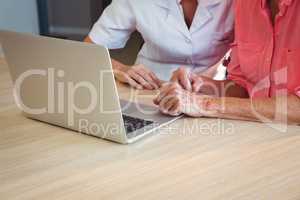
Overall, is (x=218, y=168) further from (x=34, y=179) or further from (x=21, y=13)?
(x=21, y=13)

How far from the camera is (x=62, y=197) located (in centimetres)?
78

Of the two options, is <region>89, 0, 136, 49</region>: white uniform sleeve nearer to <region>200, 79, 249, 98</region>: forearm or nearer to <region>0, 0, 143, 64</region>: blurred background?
<region>200, 79, 249, 98</region>: forearm

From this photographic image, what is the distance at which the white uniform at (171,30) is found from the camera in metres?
1.62

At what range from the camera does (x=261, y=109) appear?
1.14 meters

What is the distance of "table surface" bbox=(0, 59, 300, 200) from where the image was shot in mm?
801

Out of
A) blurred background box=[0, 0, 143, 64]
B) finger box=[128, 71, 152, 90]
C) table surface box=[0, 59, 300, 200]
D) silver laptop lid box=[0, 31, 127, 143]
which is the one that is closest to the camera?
table surface box=[0, 59, 300, 200]

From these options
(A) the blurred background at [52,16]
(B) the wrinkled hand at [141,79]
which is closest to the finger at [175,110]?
(B) the wrinkled hand at [141,79]

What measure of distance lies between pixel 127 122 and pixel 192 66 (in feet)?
2.23

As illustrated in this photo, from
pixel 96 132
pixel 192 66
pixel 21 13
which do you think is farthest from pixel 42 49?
pixel 21 13

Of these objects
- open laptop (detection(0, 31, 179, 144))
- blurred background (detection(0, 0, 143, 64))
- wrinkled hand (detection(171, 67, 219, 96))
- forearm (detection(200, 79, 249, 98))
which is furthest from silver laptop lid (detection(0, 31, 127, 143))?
blurred background (detection(0, 0, 143, 64))

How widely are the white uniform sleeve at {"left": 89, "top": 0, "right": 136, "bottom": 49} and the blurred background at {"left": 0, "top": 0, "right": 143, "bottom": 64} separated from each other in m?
1.99

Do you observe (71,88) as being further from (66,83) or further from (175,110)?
(175,110)

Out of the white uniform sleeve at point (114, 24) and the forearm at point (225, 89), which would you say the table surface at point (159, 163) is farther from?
the white uniform sleeve at point (114, 24)

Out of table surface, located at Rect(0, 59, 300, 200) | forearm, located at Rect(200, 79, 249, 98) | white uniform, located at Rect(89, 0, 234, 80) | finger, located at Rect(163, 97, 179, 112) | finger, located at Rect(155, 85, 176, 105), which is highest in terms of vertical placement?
white uniform, located at Rect(89, 0, 234, 80)
